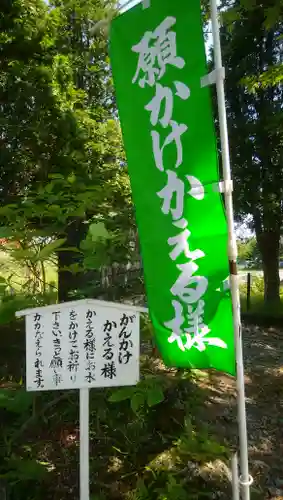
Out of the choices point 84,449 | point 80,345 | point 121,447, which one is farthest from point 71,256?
point 84,449

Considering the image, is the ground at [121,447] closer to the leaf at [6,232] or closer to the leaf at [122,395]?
the leaf at [122,395]

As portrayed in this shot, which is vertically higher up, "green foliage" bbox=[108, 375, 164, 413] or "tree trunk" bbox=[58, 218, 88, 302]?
"tree trunk" bbox=[58, 218, 88, 302]

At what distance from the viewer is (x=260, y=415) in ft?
14.3

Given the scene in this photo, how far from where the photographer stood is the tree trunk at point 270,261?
9680 mm

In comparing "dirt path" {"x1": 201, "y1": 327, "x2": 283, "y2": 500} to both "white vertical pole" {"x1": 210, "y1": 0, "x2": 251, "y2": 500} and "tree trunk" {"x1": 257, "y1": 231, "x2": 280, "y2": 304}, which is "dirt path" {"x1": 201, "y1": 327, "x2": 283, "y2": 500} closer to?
"white vertical pole" {"x1": 210, "y1": 0, "x2": 251, "y2": 500}

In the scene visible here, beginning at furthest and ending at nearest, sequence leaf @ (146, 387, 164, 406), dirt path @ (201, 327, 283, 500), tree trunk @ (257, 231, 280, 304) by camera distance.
Answer: tree trunk @ (257, 231, 280, 304), dirt path @ (201, 327, 283, 500), leaf @ (146, 387, 164, 406)

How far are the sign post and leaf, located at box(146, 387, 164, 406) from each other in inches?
12.5

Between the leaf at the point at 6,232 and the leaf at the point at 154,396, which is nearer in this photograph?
the leaf at the point at 154,396

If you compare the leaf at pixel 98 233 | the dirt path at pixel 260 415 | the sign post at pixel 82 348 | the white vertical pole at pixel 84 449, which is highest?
the leaf at pixel 98 233

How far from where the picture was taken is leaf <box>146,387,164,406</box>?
8.22ft

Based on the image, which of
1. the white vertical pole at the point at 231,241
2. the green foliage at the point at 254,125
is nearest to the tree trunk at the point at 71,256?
the white vertical pole at the point at 231,241

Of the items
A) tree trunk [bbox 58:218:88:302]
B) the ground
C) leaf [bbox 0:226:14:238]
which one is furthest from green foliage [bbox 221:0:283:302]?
leaf [bbox 0:226:14:238]

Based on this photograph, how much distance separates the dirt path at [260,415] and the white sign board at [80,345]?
5.43 ft

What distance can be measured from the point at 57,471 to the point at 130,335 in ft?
5.12
